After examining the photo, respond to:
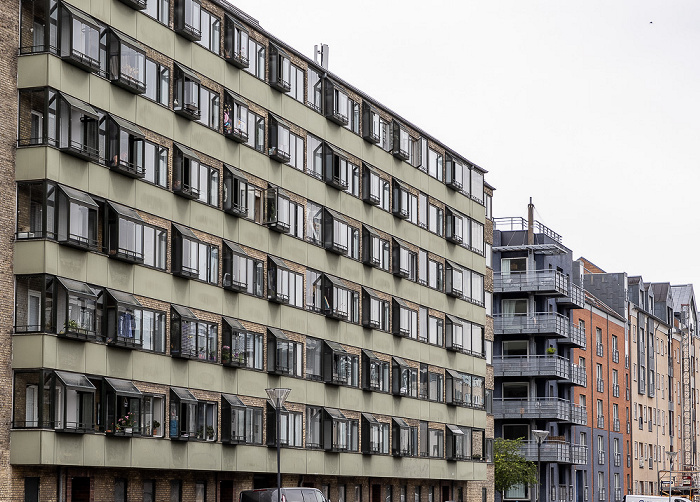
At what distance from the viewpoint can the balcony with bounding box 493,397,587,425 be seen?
88312mm

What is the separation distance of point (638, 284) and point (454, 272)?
5577cm

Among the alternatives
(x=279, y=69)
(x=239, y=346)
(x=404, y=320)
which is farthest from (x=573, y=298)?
(x=239, y=346)

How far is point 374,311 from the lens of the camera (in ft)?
204

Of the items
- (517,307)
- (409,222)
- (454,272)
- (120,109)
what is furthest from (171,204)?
(517,307)

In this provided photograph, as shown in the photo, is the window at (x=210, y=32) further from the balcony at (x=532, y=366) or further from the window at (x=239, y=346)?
the balcony at (x=532, y=366)

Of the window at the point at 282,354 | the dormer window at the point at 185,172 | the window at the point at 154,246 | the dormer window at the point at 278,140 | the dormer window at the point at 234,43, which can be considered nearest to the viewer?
the window at the point at 154,246

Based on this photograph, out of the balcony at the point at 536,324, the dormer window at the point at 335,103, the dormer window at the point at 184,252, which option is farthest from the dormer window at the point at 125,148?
the balcony at the point at 536,324

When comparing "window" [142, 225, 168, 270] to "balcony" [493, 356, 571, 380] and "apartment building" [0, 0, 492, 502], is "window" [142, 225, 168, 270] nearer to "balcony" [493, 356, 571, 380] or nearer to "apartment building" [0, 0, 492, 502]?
"apartment building" [0, 0, 492, 502]

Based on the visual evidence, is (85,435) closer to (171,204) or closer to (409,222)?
(171,204)

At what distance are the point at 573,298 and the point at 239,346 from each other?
158 feet

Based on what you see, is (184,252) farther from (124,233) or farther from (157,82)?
(157,82)

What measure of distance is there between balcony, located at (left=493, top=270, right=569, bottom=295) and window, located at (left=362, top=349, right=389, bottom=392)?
29.1 metres

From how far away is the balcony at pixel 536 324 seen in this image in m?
89.1

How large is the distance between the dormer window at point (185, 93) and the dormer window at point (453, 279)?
2636 centimetres
